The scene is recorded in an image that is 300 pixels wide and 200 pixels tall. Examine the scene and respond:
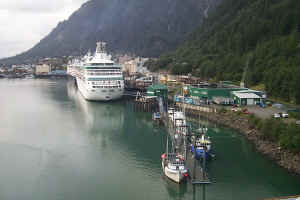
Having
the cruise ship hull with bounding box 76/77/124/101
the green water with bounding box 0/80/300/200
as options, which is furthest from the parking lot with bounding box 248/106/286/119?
the cruise ship hull with bounding box 76/77/124/101

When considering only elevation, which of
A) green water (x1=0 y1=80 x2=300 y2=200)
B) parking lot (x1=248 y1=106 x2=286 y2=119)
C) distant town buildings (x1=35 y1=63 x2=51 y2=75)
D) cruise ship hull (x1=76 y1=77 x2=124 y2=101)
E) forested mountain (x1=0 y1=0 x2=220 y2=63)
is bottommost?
green water (x1=0 y1=80 x2=300 y2=200)

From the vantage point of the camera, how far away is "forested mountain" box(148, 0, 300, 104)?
27.3 meters

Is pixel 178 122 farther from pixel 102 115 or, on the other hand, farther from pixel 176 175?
pixel 102 115

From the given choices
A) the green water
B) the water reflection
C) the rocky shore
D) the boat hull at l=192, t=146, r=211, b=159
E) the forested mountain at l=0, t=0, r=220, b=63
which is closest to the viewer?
the green water

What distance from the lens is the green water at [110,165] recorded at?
13398mm

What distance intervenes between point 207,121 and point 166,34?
11338cm

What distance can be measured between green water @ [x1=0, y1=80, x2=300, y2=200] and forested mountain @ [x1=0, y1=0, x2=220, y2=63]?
294 ft

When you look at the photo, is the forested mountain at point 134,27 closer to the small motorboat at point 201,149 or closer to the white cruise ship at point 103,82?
the white cruise ship at point 103,82

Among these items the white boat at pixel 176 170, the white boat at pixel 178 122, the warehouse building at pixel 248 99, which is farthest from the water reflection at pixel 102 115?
the white boat at pixel 176 170

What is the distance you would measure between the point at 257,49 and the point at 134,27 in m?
116

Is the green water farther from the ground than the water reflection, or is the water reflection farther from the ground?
the water reflection

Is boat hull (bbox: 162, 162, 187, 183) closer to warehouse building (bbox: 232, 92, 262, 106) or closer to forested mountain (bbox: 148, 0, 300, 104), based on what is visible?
warehouse building (bbox: 232, 92, 262, 106)

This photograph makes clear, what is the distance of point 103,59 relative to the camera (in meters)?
38.2

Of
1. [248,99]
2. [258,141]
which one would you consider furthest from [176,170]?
[248,99]
